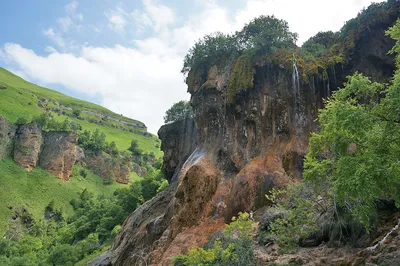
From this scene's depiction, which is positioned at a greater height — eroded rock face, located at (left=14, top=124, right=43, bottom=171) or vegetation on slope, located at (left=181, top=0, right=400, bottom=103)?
vegetation on slope, located at (left=181, top=0, right=400, bottom=103)

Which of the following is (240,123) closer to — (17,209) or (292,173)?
(292,173)

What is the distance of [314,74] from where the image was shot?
3031cm

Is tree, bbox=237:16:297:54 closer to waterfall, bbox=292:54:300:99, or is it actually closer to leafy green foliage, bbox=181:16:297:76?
leafy green foliage, bbox=181:16:297:76

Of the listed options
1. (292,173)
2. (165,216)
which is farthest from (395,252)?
(165,216)

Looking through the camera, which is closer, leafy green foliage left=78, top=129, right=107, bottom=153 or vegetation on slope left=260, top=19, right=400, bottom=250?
vegetation on slope left=260, top=19, right=400, bottom=250

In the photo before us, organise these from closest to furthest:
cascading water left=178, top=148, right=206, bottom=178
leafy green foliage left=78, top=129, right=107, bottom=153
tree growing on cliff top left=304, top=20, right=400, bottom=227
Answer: tree growing on cliff top left=304, top=20, right=400, bottom=227 → cascading water left=178, top=148, right=206, bottom=178 → leafy green foliage left=78, top=129, right=107, bottom=153

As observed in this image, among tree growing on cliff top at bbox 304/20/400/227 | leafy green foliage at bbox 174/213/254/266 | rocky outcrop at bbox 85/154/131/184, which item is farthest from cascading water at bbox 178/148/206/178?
rocky outcrop at bbox 85/154/131/184

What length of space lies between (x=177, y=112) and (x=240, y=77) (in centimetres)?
1553

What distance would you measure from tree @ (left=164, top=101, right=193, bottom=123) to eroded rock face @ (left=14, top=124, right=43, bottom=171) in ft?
178

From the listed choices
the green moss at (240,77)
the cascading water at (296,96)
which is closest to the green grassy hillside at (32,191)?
the green moss at (240,77)

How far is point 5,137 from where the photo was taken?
3233 inches

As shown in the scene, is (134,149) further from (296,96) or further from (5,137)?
(296,96)

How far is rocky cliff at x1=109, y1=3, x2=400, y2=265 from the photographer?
25859 mm

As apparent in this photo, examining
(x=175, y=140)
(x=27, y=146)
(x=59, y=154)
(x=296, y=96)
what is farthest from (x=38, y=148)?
(x=296, y=96)
